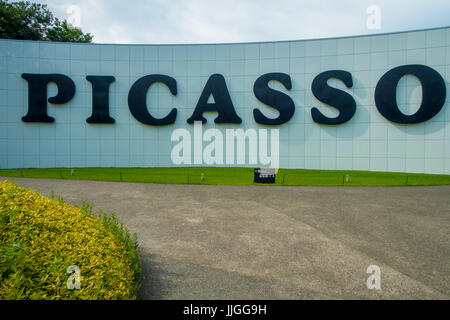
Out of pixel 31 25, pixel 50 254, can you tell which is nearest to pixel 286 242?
pixel 50 254

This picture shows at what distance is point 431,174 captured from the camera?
18.4 m

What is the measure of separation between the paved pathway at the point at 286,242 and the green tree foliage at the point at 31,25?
3160cm

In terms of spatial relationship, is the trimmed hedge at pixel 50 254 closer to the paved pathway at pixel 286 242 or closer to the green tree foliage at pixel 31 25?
the paved pathway at pixel 286 242

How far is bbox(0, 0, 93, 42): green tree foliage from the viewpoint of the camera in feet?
95.5

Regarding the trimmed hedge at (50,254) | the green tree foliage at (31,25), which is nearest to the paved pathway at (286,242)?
the trimmed hedge at (50,254)

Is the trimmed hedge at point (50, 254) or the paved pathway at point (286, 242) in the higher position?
the trimmed hedge at point (50, 254)

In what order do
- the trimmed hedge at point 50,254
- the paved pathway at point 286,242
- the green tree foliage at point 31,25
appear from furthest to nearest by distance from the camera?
the green tree foliage at point 31,25 < the paved pathway at point 286,242 < the trimmed hedge at point 50,254

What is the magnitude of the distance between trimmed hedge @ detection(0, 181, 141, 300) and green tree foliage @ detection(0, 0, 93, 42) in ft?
122

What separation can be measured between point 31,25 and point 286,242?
4248 centimetres

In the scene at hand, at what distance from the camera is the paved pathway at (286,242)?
3.89 m

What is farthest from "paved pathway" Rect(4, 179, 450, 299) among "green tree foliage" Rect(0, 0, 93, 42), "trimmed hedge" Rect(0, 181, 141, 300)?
"green tree foliage" Rect(0, 0, 93, 42)

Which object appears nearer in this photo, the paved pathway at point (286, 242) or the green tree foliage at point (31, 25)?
the paved pathway at point (286, 242)

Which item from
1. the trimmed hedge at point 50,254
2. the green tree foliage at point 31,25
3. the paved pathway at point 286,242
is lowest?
the paved pathway at point 286,242
